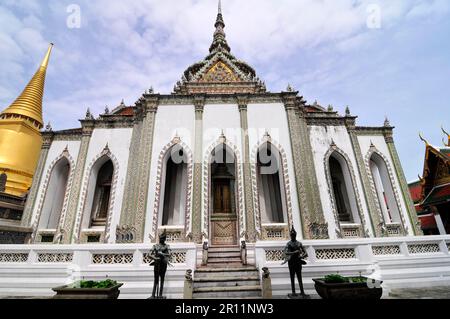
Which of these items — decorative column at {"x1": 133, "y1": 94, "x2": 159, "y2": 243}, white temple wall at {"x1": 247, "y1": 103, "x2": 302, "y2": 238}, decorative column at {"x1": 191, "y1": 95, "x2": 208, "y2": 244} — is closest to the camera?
decorative column at {"x1": 191, "y1": 95, "x2": 208, "y2": 244}

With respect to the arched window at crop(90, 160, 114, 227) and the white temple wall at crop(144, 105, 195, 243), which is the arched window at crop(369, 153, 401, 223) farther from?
the arched window at crop(90, 160, 114, 227)

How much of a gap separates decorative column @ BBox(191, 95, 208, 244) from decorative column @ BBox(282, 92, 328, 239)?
13.9 feet

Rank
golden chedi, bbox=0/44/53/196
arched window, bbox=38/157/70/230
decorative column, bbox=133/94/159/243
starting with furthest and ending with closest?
golden chedi, bbox=0/44/53/196, arched window, bbox=38/157/70/230, decorative column, bbox=133/94/159/243

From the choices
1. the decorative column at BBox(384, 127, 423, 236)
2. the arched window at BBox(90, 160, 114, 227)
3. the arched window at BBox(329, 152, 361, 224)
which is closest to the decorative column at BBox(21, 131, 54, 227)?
the arched window at BBox(90, 160, 114, 227)

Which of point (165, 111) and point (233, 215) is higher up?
point (165, 111)

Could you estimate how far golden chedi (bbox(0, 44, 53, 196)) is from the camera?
17422mm

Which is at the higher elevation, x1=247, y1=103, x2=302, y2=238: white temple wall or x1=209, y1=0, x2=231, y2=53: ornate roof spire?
x1=209, y1=0, x2=231, y2=53: ornate roof spire

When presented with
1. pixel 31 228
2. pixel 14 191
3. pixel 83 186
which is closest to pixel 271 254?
pixel 83 186

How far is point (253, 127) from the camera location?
11.3 m

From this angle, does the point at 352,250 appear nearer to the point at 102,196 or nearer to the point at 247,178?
the point at 247,178

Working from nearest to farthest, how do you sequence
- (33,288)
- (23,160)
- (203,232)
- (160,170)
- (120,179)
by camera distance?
1. (33,288)
2. (203,232)
3. (160,170)
4. (120,179)
5. (23,160)

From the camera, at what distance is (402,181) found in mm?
12258

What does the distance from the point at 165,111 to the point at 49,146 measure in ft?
22.4

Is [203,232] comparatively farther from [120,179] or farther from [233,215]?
[120,179]
